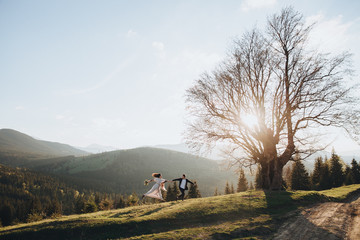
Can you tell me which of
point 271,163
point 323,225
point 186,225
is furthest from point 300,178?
point 186,225

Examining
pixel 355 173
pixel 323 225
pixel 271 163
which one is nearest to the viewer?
pixel 323 225

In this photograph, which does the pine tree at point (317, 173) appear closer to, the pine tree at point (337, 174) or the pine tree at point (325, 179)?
the pine tree at point (325, 179)

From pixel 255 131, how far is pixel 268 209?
780 cm

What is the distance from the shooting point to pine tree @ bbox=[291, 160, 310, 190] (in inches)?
1836

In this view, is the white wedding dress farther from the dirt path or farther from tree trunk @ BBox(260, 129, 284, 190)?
tree trunk @ BBox(260, 129, 284, 190)

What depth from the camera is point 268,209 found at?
12898 millimetres

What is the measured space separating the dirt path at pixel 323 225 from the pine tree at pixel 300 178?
1558 inches

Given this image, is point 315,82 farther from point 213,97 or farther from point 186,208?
point 186,208

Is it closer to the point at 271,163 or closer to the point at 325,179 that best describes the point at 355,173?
the point at 325,179

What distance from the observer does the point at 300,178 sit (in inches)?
1845

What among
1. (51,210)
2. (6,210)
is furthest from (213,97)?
(6,210)

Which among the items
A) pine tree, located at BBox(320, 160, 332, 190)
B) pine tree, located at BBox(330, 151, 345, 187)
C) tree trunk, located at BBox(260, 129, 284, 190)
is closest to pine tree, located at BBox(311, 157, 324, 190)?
pine tree, located at BBox(320, 160, 332, 190)

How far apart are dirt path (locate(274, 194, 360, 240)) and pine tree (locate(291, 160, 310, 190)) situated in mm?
39582

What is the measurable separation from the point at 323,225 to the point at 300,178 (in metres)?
44.8
